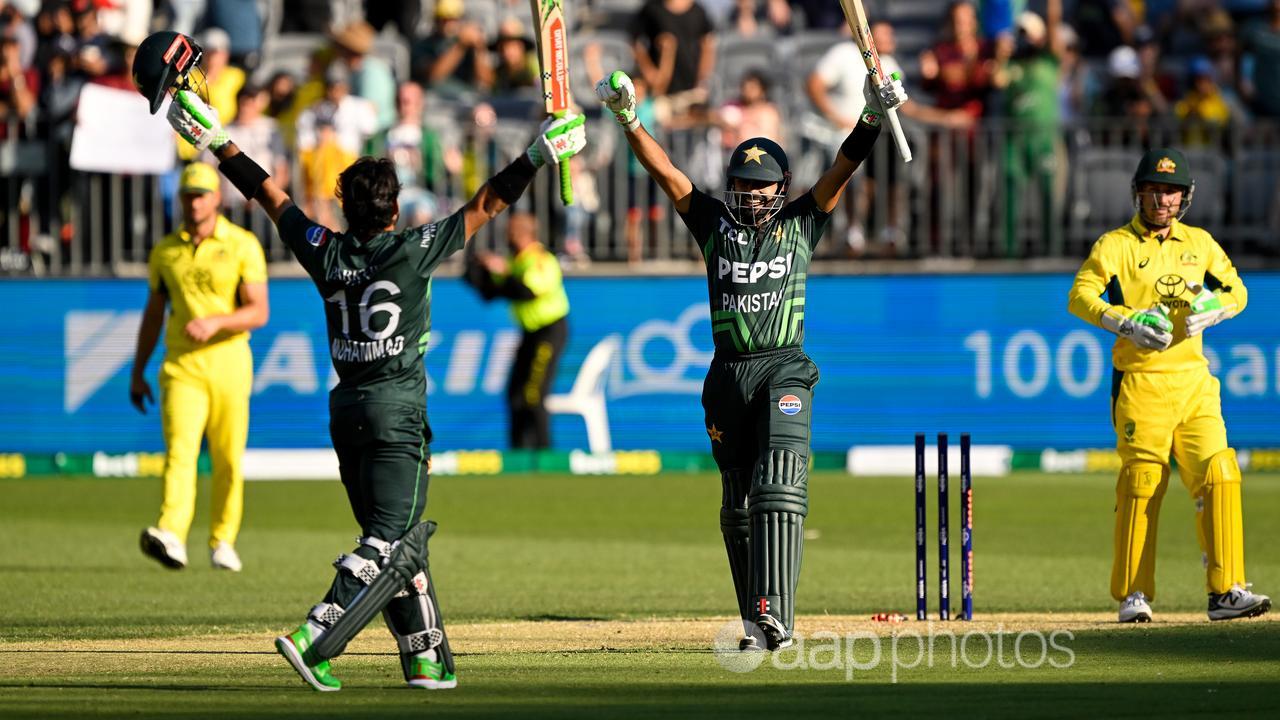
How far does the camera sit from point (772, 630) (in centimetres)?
873

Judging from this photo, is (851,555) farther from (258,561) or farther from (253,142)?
(253,142)

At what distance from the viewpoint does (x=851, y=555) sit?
14.8 m

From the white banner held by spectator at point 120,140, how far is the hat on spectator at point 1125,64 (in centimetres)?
1015

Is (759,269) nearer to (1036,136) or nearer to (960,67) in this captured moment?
(1036,136)

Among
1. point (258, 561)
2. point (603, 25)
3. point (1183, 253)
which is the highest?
point (603, 25)

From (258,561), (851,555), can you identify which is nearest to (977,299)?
(851,555)

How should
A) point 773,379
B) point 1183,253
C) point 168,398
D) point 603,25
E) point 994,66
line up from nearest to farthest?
point 773,379 → point 1183,253 → point 168,398 → point 994,66 → point 603,25

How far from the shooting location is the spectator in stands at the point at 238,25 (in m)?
22.6

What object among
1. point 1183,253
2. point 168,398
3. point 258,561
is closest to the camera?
point 1183,253

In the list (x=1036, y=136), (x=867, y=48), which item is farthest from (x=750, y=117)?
(x=867, y=48)

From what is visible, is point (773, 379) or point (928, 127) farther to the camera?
point (928, 127)

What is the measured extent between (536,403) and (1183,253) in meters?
10.4

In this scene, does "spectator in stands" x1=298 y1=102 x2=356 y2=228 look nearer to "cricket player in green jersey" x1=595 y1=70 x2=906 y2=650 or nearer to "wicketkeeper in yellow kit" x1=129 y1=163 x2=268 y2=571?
"wicketkeeper in yellow kit" x1=129 y1=163 x2=268 y2=571

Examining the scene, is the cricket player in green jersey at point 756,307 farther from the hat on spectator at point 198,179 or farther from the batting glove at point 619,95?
the hat on spectator at point 198,179
